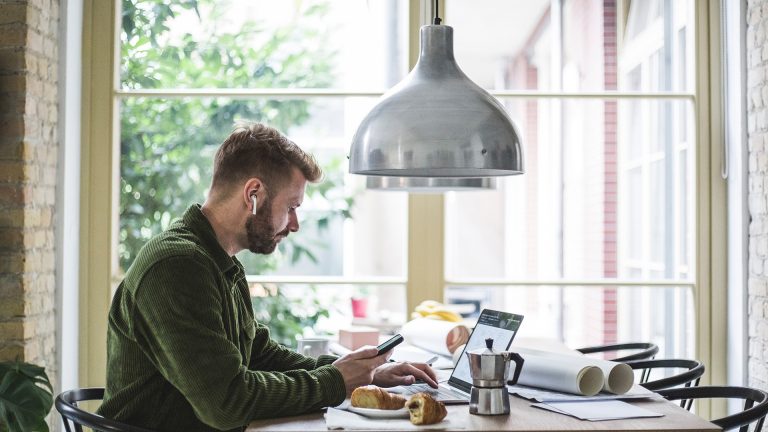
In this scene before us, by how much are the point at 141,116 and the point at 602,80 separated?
11.1 ft

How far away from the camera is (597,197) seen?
679 cm

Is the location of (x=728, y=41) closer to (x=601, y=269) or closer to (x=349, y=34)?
(x=349, y=34)

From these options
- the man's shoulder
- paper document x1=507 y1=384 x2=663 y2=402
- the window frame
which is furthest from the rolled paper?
the window frame

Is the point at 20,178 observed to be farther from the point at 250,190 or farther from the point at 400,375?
the point at 400,375

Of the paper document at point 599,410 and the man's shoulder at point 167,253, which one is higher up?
the man's shoulder at point 167,253

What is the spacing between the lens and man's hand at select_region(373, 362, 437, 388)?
256 cm

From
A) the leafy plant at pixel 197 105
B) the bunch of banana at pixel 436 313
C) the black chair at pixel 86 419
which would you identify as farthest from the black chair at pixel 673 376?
the leafy plant at pixel 197 105

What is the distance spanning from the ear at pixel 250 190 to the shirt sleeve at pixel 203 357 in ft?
0.99

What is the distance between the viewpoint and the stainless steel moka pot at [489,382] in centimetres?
219

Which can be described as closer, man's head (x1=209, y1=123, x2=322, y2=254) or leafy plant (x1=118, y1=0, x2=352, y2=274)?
man's head (x1=209, y1=123, x2=322, y2=254)

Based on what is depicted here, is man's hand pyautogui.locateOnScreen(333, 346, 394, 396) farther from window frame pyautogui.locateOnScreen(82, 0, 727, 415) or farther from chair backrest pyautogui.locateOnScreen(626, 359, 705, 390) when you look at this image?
window frame pyautogui.locateOnScreen(82, 0, 727, 415)

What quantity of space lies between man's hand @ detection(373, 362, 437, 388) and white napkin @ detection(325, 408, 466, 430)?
37cm

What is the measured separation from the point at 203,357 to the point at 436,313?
59.8 inches

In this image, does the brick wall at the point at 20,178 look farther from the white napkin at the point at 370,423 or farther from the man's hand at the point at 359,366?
the white napkin at the point at 370,423
